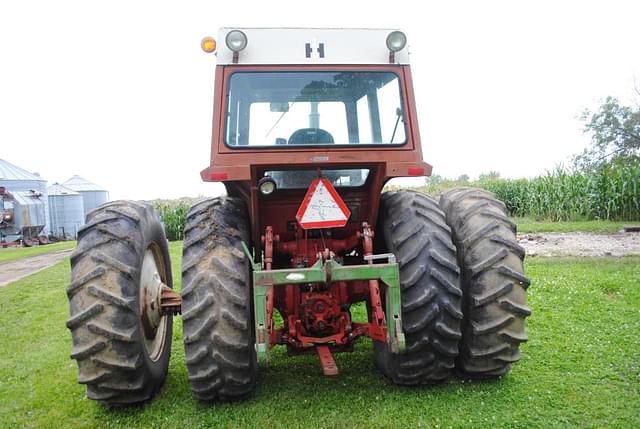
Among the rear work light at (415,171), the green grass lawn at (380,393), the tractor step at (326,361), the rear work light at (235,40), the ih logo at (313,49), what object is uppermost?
the rear work light at (235,40)

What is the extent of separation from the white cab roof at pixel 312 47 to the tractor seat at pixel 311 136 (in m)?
0.48

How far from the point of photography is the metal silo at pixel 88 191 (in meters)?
33.2

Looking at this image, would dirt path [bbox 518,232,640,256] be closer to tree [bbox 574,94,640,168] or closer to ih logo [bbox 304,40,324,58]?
ih logo [bbox 304,40,324,58]

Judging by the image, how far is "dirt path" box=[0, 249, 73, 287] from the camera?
12.2m

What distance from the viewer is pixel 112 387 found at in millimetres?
3463

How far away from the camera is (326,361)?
361 centimetres

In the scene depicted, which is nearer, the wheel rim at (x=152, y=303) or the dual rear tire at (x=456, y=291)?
the dual rear tire at (x=456, y=291)

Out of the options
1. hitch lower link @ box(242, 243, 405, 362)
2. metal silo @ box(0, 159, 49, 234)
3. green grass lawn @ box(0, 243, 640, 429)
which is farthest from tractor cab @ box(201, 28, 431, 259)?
metal silo @ box(0, 159, 49, 234)

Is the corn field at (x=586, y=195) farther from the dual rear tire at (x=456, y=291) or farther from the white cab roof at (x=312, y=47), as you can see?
the white cab roof at (x=312, y=47)

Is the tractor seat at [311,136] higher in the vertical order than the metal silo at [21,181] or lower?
lower

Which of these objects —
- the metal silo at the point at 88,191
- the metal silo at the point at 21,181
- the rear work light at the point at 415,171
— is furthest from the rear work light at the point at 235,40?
the metal silo at the point at 88,191

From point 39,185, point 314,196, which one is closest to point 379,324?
point 314,196

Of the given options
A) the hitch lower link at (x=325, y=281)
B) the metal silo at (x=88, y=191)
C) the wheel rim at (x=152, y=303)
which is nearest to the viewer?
the hitch lower link at (x=325, y=281)

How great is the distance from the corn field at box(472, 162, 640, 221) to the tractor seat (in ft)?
52.9
